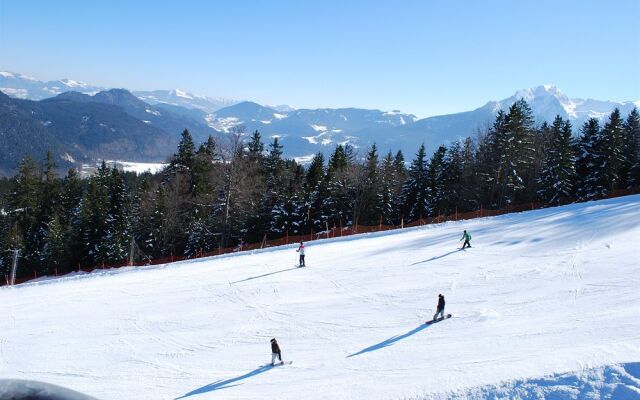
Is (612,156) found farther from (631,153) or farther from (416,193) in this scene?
(416,193)

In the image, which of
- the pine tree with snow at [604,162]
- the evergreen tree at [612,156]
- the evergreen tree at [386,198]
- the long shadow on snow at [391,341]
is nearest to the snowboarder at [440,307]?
the long shadow on snow at [391,341]

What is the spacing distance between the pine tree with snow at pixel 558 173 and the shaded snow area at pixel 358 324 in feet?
58.5

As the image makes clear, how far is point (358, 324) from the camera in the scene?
55.7 feet

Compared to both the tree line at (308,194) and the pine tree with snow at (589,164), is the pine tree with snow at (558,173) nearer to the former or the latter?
the tree line at (308,194)

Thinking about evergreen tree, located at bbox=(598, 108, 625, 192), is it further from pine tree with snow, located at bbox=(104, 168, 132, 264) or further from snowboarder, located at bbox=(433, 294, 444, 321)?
pine tree with snow, located at bbox=(104, 168, 132, 264)

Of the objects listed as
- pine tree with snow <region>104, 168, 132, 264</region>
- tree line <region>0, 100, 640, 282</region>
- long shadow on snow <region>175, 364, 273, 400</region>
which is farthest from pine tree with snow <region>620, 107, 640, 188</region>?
pine tree with snow <region>104, 168, 132, 264</region>

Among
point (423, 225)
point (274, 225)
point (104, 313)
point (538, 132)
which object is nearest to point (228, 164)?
point (274, 225)

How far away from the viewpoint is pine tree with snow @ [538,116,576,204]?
4559 cm

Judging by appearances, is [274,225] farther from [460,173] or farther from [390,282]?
[390,282]

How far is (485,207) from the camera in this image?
168 feet

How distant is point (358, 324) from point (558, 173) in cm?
3826

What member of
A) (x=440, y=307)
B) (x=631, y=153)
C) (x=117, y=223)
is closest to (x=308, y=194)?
(x=117, y=223)

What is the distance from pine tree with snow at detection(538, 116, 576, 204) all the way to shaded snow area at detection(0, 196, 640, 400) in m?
17.8

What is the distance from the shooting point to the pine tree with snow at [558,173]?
45.6 metres
